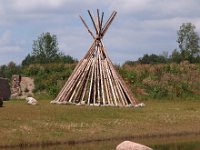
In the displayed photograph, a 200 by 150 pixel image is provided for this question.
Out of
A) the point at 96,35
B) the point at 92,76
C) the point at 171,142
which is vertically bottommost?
the point at 171,142

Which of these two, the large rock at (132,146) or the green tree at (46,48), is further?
the green tree at (46,48)

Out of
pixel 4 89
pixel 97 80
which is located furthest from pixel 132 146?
pixel 4 89

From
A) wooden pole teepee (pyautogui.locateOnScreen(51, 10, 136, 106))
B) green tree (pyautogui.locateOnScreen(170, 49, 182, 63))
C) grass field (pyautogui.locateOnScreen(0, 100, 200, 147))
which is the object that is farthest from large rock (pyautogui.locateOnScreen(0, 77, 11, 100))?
green tree (pyautogui.locateOnScreen(170, 49, 182, 63))

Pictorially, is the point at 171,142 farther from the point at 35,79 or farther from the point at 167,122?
the point at 35,79

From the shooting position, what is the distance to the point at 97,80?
40.0 m

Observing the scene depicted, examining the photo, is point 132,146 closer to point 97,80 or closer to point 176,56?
point 97,80

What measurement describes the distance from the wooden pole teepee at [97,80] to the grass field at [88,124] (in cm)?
448

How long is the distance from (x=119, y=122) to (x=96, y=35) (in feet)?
40.6

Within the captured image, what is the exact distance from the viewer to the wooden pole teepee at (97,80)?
38.9m

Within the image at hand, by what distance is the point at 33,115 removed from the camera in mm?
28531

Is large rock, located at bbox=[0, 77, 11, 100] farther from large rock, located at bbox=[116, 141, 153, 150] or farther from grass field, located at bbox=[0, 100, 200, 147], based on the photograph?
large rock, located at bbox=[116, 141, 153, 150]

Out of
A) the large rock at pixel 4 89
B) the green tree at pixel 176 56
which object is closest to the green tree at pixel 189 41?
the green tree at pixel 176 56

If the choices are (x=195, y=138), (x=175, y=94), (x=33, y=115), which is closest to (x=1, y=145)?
(x=33, y=115)

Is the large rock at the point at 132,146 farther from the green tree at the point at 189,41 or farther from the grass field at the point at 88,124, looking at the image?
the green tree at the point at 189,41
